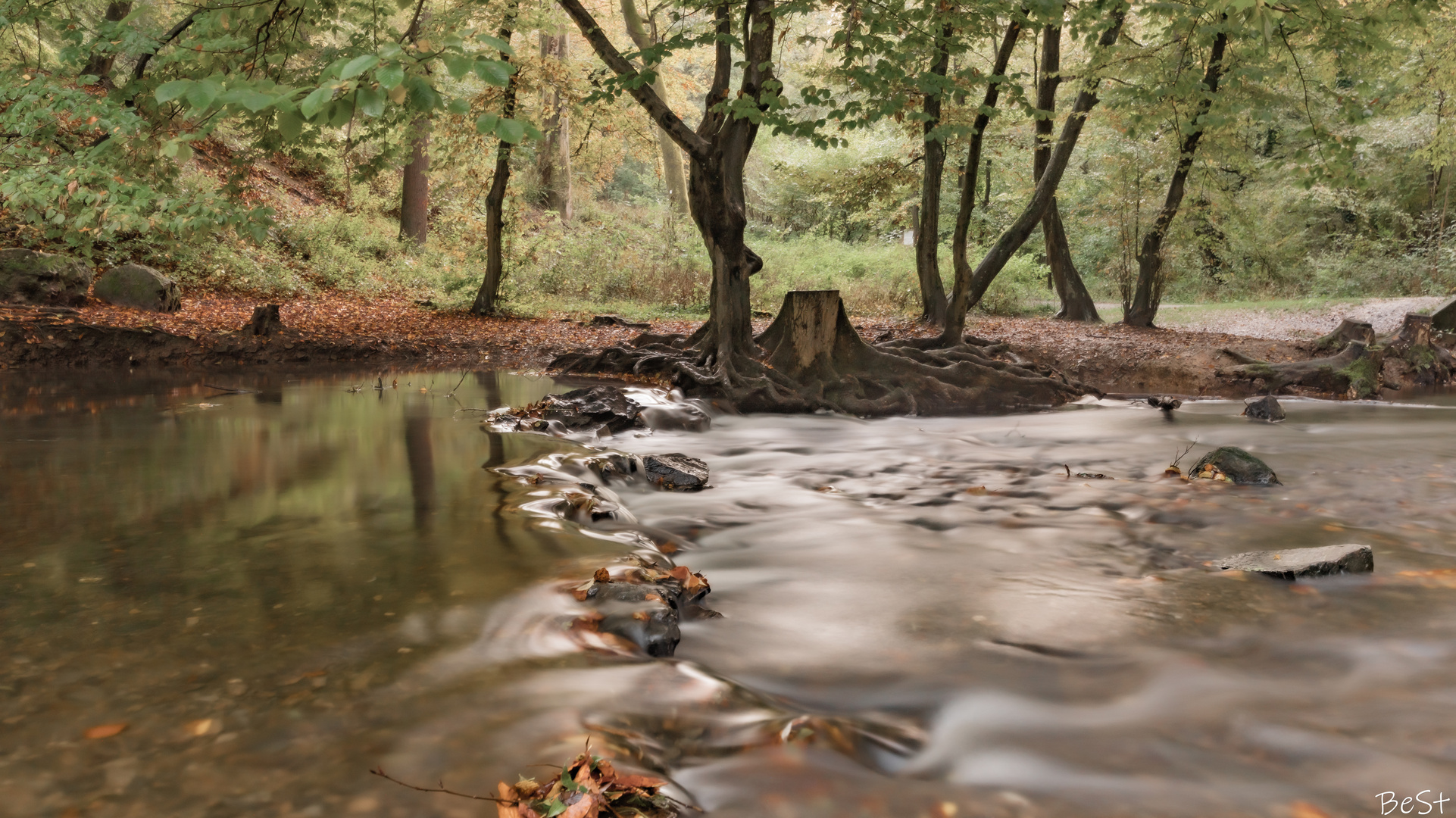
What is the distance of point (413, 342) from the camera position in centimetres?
1602

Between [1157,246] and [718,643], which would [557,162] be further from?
[718,643]

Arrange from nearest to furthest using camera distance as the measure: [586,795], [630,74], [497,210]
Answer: [586,795] → [630,74] → [497,210]

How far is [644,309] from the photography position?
23.5 m

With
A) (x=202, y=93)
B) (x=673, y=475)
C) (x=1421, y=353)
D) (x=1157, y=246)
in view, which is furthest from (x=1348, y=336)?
(x=202, y=93)

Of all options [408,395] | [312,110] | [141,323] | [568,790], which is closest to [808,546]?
[568,790]

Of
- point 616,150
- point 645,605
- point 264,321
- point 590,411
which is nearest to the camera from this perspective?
point 645,605

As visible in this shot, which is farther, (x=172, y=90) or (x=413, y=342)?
(x=413, y=342)

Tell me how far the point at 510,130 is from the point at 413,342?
44.3ft

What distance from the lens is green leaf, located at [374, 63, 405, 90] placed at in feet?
10.2

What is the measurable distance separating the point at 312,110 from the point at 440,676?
6.78 ft

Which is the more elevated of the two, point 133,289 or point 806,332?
point 133,289

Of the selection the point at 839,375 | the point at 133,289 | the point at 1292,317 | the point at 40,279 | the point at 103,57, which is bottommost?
the point at 839,375

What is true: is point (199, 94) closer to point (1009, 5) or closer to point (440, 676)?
point (440, 676)

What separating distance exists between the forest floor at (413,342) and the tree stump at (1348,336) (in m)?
0.31
